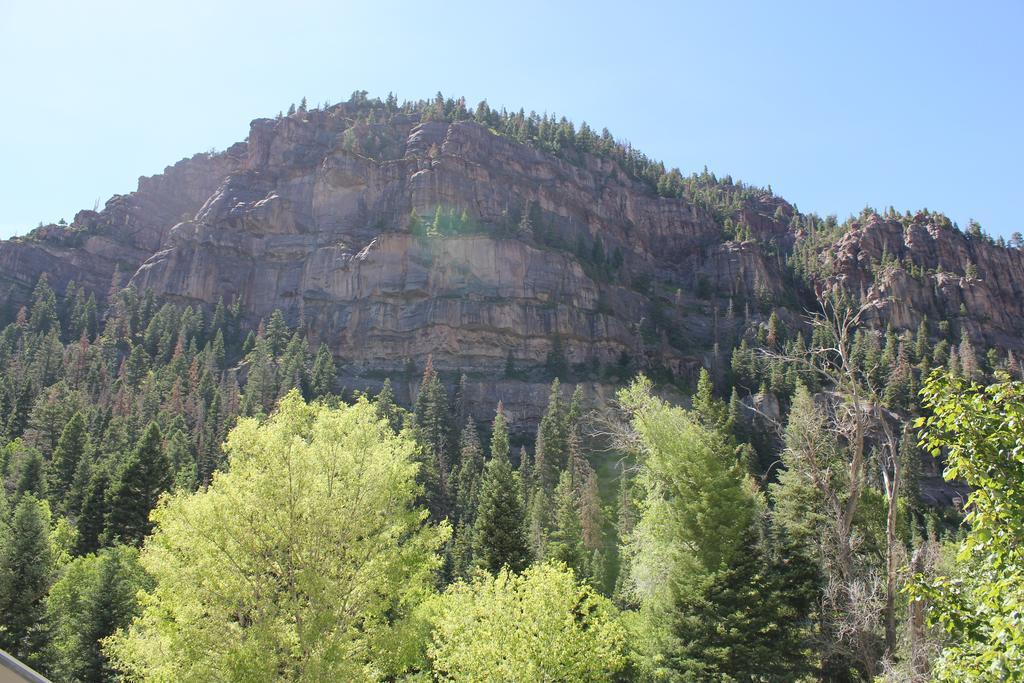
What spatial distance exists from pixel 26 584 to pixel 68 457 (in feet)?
94.8

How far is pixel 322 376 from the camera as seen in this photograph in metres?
92.4

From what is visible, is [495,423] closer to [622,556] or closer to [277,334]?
[277,334]

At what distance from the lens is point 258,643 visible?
1458 cm

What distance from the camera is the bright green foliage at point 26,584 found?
94.2 feet

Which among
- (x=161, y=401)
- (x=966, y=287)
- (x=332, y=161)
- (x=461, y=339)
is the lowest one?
(x=161, y=401)

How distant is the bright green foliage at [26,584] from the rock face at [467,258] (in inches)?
2820

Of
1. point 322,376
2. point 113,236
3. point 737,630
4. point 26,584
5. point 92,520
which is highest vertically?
point 113,236

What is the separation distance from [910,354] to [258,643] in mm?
118767

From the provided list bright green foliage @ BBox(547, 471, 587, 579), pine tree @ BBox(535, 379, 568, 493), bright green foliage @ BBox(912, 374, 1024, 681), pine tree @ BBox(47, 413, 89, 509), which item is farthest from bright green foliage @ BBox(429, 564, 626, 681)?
pine tree @ BBox(535, 379, 568, 493)

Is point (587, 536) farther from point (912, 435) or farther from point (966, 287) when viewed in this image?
point (966, 287)

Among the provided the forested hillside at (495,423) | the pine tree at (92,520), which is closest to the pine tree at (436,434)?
the forested hillside at (495,423)

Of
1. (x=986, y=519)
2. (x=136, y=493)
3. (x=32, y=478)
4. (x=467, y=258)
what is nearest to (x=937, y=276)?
(x=467, y=258)

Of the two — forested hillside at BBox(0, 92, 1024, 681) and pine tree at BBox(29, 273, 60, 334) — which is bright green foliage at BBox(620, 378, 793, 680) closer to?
forested hillside at BBox(0, 92, 1024, 681)

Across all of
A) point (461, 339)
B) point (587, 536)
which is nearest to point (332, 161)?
point (461, 339)
